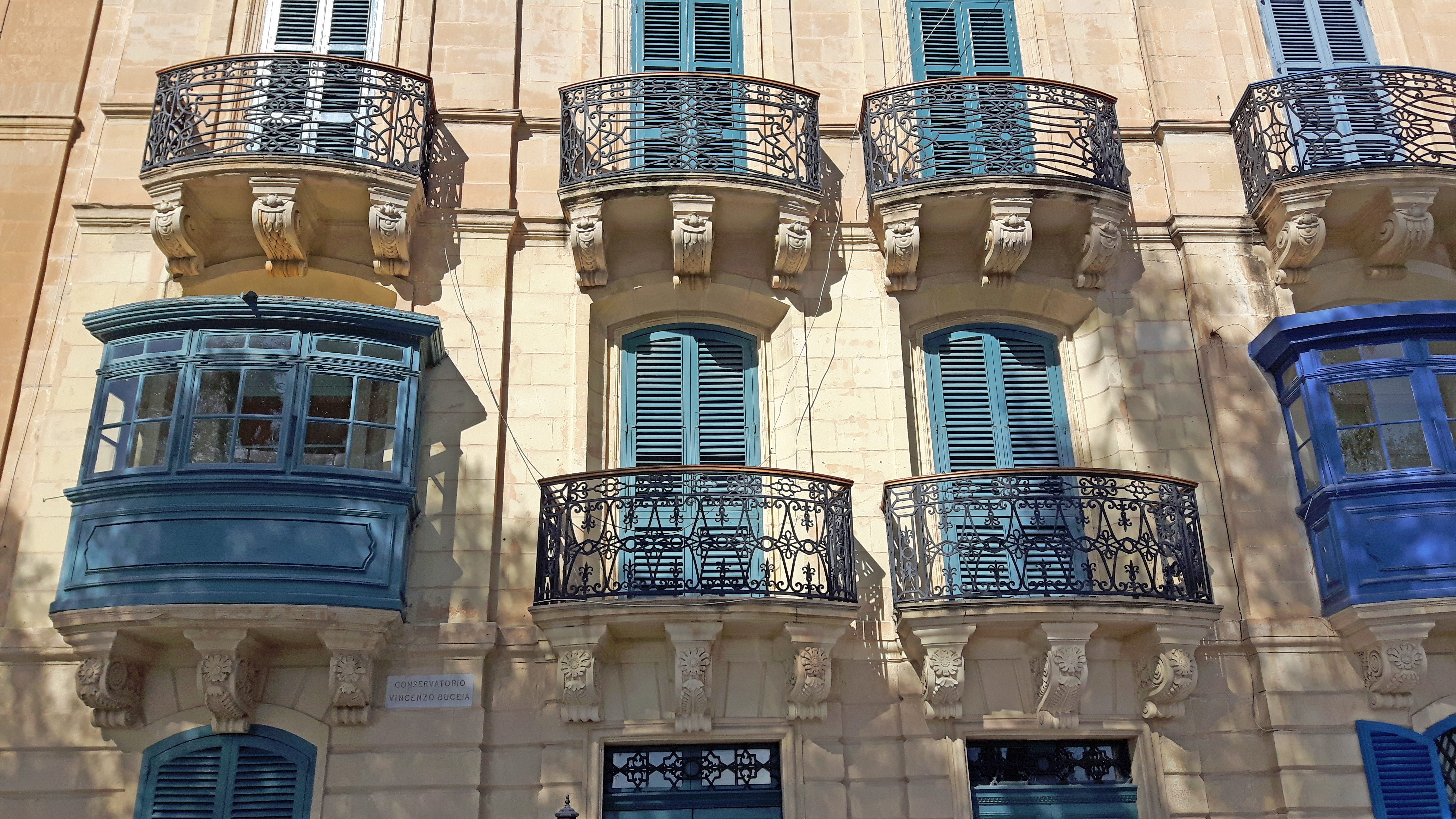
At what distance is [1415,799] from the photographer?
31.8ft

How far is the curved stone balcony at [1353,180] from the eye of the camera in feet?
37.3

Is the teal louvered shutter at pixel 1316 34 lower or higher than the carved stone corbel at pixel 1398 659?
higher

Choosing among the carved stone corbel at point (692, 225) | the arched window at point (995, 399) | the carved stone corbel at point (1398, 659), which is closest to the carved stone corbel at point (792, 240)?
the carved stone corbel at point (692, 225)

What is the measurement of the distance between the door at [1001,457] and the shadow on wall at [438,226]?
486 centimetres

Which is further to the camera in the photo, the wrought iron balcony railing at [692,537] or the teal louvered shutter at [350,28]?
the teal louvered shutter at [350,28]

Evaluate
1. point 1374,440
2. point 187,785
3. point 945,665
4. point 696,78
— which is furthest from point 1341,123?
point 187,785

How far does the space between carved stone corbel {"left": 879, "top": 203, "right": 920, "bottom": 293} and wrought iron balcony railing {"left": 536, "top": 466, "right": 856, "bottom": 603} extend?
2.47 m

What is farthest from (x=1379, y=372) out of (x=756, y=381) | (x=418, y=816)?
(x=418, y=816)

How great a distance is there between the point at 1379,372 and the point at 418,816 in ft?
29.9

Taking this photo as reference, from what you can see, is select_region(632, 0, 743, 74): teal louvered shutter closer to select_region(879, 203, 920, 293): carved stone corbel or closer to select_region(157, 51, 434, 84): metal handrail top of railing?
select_region(157, 51, 434, 84): metal handrail top of railing

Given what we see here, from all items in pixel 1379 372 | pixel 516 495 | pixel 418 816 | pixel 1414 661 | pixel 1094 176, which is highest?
pixel 1094 176

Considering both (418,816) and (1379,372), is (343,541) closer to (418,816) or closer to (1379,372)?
(418,816)

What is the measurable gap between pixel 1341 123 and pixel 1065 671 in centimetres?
696

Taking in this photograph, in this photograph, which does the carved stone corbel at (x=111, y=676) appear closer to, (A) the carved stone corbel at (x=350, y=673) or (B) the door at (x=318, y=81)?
(A) the carved stone corbel at (x=350, y=673)
